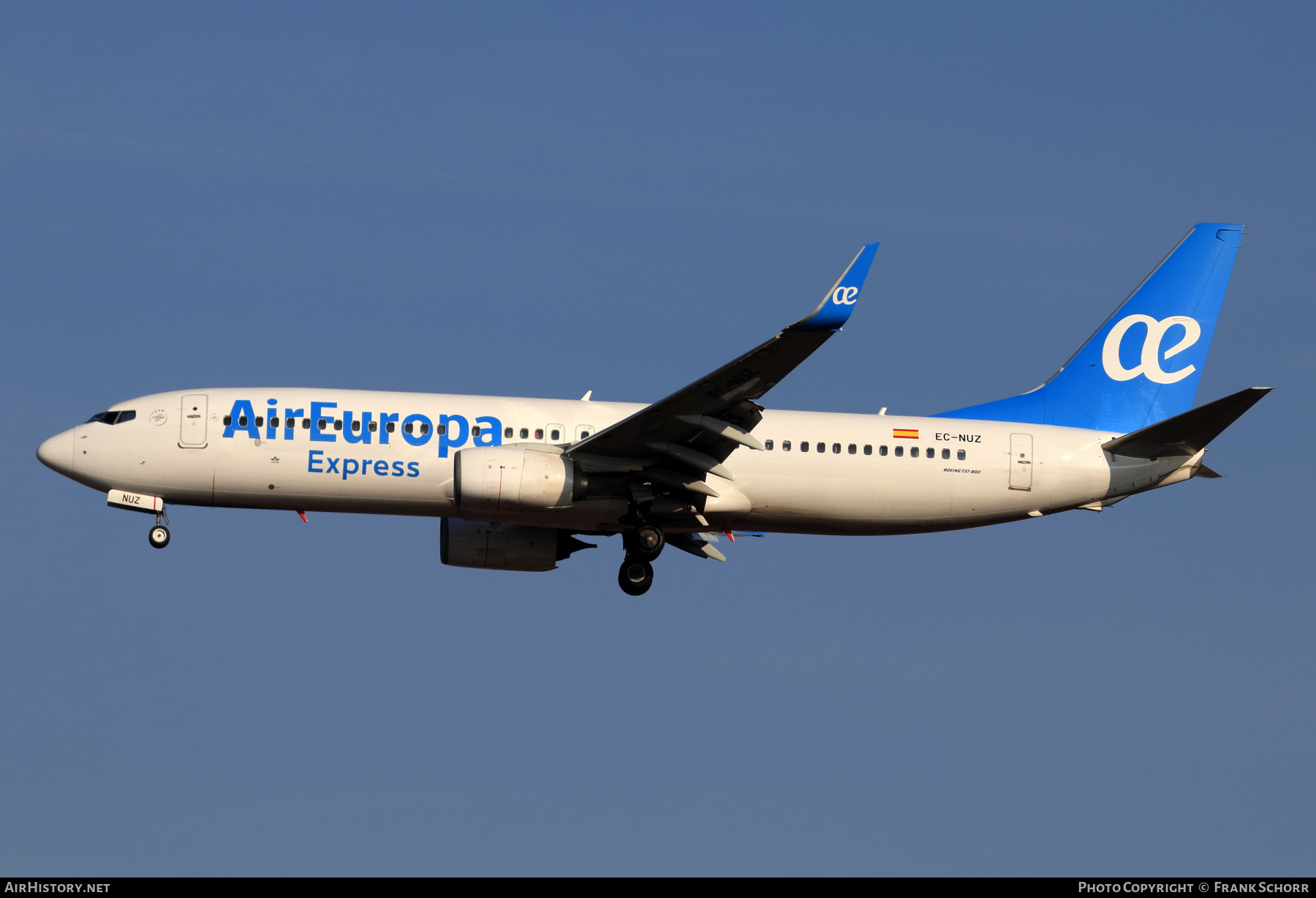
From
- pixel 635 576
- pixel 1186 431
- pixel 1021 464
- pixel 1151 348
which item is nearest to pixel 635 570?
pixel 635 576

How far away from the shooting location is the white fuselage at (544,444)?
35.0m

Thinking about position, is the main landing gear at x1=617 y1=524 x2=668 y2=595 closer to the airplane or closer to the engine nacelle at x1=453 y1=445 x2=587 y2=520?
the airplane

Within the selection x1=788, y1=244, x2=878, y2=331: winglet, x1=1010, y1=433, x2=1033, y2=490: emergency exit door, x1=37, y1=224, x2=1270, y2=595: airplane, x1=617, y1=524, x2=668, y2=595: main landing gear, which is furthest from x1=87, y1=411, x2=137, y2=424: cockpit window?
x1=1010, y1=433, x2=1033, y2=490: emergency exit door

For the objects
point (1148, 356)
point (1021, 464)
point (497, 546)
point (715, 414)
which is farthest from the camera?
point (1148, 356)

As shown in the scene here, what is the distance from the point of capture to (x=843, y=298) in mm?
29453

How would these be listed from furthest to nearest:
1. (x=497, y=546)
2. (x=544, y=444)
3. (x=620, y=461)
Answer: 1. (x=497, y=546)
2. (x=544, y=444)
3. (x=620, y=461)

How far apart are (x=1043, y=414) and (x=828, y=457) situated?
640cm

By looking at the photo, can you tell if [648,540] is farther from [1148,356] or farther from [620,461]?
[1148,356]

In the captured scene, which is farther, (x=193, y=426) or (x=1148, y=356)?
(x=1148, y=356)

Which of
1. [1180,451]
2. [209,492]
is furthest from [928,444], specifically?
[209,492]

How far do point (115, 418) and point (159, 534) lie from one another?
9.71 ft

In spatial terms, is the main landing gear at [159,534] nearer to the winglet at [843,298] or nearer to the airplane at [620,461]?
the airplane at [620,461]

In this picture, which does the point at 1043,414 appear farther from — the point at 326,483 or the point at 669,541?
the point at 326,483

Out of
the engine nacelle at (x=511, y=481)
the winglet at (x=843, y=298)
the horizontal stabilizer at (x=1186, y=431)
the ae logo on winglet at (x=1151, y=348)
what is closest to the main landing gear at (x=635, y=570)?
the engine nacelle at (x=511, y=481)
